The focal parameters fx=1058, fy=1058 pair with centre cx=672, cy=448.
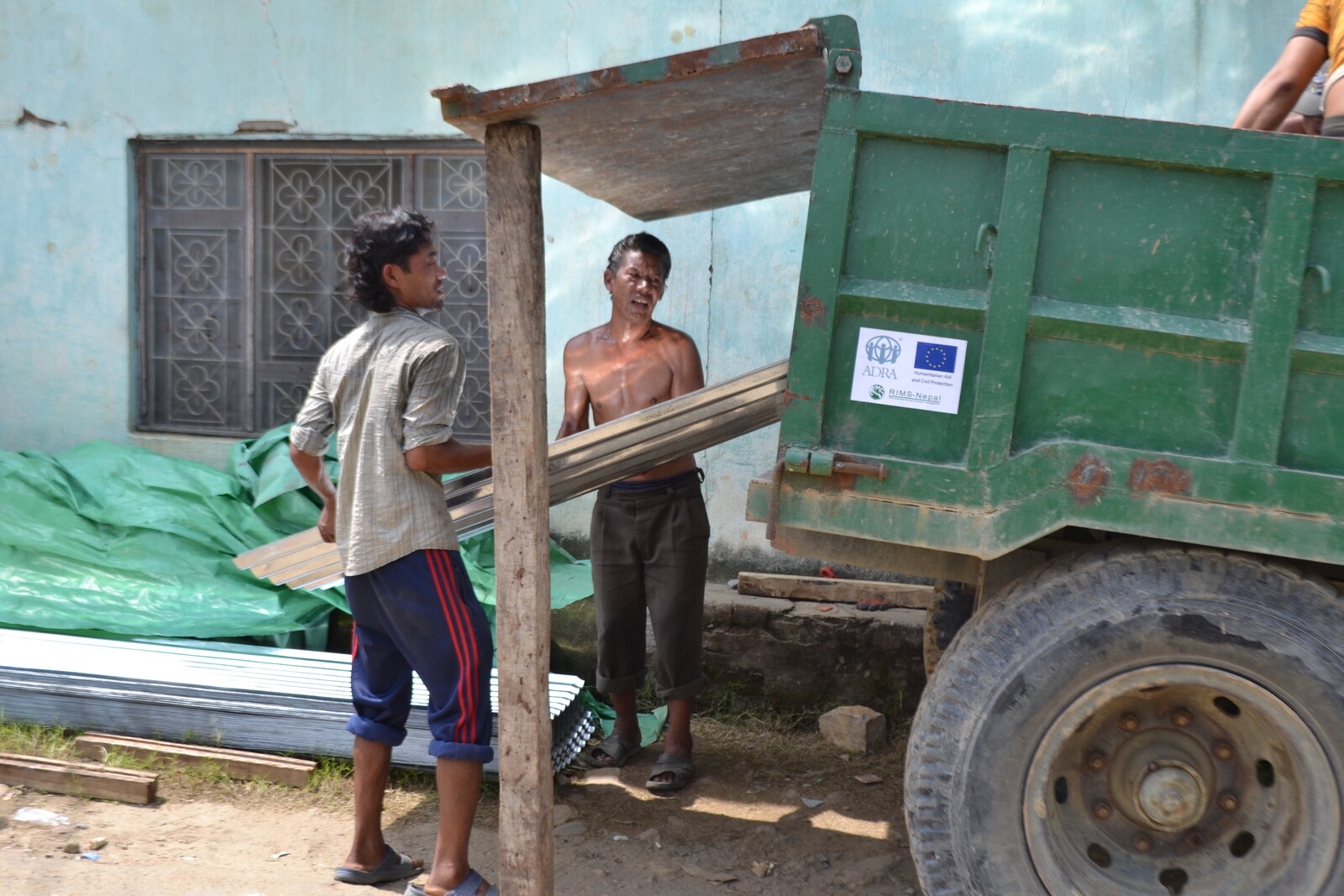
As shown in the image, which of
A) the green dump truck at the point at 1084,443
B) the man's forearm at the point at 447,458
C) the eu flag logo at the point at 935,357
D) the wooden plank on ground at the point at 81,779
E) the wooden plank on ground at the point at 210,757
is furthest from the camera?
the wooden plank on ground at the point at 210,757

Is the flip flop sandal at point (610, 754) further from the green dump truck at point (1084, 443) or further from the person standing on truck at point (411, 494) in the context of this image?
the green dump truck at point (1084, 443)

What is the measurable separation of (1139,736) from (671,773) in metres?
1.82

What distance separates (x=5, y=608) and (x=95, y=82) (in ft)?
9.47

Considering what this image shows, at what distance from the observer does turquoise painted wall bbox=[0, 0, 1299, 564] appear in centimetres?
457

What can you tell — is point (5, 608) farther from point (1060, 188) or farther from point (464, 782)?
point (1060, 188)

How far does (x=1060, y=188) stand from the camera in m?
2.25

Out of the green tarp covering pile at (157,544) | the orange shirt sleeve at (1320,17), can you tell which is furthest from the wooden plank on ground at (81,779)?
the orange shirt sleeve at (1320,17)

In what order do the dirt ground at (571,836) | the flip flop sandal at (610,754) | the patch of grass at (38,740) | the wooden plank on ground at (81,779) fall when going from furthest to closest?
the flip flop sandal at (610,754), the patch of grass at (38,740), the wooden plank on ground at (81,779), the dirt ground at (571,836)

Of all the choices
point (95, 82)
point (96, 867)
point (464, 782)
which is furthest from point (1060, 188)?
point (95, 82)

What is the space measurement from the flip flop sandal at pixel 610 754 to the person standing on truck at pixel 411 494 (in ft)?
3.71

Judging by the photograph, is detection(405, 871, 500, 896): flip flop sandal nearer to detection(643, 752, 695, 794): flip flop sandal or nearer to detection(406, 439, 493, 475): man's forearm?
detection(643, 752, 695, 794): flip flop sandal

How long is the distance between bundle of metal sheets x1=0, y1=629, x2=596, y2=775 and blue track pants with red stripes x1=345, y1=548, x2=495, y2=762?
893 mm

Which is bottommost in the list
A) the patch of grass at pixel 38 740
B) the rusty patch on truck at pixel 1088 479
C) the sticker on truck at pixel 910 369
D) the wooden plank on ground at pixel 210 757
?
the patch of grass at pixel 38 740

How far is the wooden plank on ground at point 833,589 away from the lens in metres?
4.64
